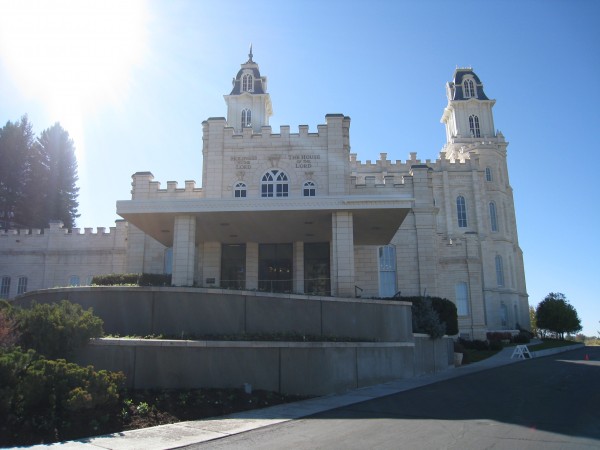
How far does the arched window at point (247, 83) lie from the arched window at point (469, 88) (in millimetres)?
25939

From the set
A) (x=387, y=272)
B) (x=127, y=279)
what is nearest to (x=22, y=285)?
(x=127, y=279)

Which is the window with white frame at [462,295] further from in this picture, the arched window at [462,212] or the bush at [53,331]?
the bush at [53,331]

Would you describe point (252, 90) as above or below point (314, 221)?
above

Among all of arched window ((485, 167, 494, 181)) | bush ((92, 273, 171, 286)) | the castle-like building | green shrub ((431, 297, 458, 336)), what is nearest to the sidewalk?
the castle-like building

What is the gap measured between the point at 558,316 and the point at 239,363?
1751 inches

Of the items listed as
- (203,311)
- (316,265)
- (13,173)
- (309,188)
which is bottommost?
(203,311)

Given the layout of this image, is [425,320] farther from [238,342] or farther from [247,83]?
[247,83]

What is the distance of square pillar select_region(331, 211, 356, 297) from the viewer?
19.3m

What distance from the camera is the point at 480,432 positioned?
9180 millimetres

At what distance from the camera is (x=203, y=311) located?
14.2 metres

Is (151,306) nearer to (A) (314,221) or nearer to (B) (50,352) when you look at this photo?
(B) (50,352)

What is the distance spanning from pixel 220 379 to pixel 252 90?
157 ft

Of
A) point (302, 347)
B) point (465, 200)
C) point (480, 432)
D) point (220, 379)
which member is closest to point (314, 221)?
point (302, 347)

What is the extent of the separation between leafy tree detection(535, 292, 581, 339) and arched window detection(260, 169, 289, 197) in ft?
116
